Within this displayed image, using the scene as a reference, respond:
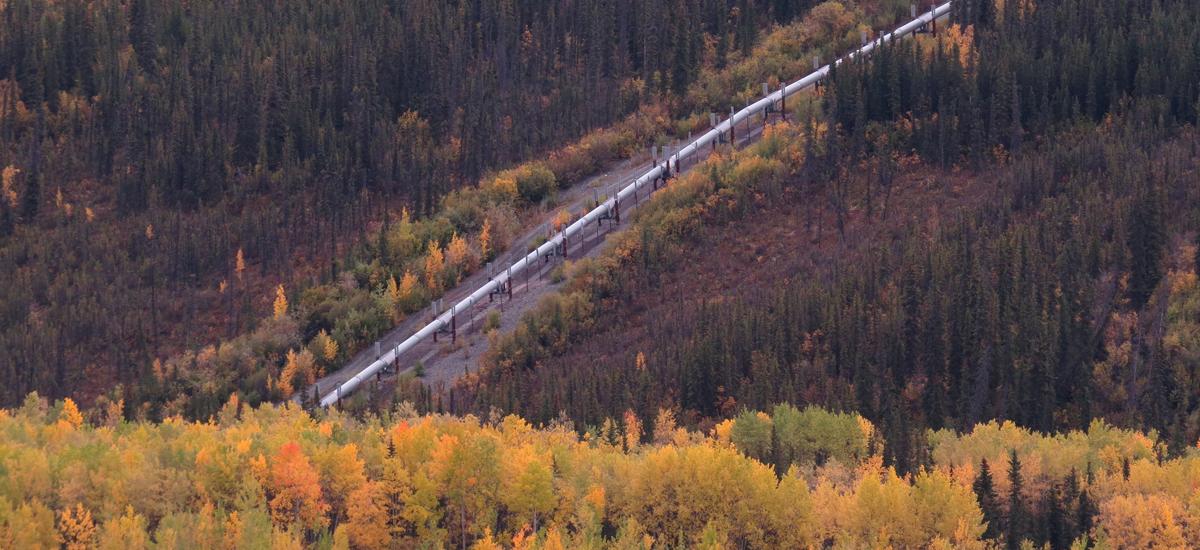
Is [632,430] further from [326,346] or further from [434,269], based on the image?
[434,269]

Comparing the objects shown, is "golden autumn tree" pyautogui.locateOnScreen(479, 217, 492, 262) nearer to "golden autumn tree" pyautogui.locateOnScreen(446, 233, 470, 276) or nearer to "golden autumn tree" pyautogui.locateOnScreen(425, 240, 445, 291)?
"golden autumn tree" pyautogui.locateOnScreen(446, 233, 470, 276)

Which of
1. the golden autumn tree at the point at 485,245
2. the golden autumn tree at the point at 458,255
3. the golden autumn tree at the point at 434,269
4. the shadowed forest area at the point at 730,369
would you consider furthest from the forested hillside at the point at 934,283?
the golden autumn tree at the point at 458,255

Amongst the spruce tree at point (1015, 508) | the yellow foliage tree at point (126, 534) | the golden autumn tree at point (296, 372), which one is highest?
the yellow foliage tree at point (126, 534)

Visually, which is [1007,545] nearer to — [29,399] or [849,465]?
[849,465]

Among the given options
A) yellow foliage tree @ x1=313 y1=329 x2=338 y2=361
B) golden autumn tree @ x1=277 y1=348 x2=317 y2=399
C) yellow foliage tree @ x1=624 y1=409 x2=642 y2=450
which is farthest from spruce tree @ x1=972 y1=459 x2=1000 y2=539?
yellow foliage tree @ x1=313 y1=329 x2=338 y2=361

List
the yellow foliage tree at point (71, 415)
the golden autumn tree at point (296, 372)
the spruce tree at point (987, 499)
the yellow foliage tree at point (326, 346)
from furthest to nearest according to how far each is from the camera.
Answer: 1. the yellow foliage tree at point (326, 346)
2. the golden autumn tree at point (296, 372)
3. the yellow foliage tree at point (71, 415)
4. the spruce tree at point (987, 499)

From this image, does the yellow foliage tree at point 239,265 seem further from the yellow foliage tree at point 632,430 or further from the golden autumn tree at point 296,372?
the yellow foliage tree at point 632,430
